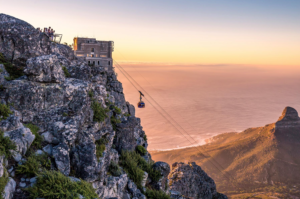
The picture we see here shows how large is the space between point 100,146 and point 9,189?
5530 mm

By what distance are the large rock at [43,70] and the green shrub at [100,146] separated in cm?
437

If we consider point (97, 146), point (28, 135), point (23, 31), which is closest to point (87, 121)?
point (97, 146)

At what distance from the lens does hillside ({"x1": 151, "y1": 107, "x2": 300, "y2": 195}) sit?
9694 cm

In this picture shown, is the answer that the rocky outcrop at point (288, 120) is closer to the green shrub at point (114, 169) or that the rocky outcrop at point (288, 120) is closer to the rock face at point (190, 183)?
the rock face at point (190, 183)

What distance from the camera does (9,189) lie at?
7.73 m

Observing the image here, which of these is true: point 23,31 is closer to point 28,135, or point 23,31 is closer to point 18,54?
point 18,54

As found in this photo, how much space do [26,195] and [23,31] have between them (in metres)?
11.0

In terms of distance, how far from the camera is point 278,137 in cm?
12762

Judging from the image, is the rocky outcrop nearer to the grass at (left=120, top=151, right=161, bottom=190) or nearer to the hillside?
the hillside

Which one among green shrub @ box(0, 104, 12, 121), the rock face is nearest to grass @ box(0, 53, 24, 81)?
green shrub @ box(0, 104, 12, 121)

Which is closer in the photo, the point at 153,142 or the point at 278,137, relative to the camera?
the point at 278,137

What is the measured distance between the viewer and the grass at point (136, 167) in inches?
571

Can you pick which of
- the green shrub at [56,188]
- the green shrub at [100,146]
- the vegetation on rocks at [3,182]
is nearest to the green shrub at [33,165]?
the green shrub at [56,188]

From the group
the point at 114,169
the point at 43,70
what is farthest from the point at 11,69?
the point at 114,169
